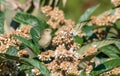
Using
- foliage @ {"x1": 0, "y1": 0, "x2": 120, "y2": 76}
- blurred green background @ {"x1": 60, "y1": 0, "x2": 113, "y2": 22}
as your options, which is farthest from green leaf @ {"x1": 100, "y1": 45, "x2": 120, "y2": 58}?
blurred green background @ {"x1": 60, "y1": 0, "x2": 113, "y2": 22}

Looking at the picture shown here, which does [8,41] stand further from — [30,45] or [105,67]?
[105,67]

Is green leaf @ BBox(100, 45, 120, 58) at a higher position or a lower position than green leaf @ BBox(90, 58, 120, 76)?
higher

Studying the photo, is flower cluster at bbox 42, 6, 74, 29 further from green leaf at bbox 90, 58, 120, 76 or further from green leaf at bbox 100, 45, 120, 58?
green leaf at bbox 90, 58, 120, 76

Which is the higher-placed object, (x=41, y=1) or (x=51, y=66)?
(x=41, y=1)

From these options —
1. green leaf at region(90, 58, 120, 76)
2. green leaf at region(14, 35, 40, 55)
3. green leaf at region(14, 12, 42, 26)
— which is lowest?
green leaf at region(90, 58, 120, 76)

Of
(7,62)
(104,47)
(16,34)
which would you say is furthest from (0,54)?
(104,47)

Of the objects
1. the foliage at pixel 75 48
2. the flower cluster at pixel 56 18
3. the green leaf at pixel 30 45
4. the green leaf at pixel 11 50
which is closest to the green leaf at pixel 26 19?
the foliage at pixel 75 48

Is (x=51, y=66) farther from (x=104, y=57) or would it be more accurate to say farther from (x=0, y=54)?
(x=104, y=57)
